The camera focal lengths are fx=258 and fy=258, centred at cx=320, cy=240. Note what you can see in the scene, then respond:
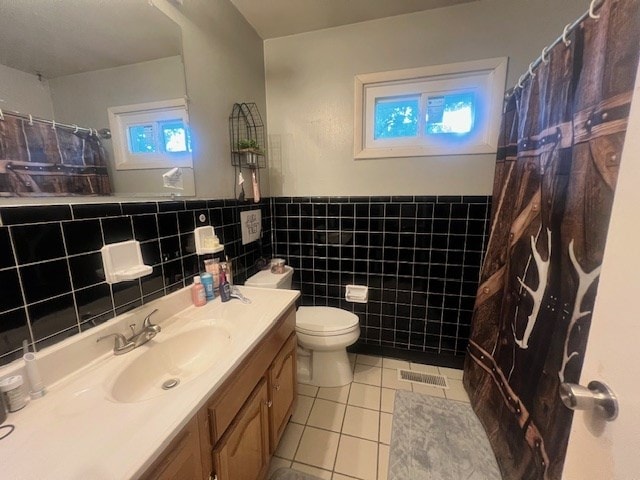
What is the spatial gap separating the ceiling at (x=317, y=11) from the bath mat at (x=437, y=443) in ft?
8.21

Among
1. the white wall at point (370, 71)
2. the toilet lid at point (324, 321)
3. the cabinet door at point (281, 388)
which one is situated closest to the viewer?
the cabinet door at point (281, 388)

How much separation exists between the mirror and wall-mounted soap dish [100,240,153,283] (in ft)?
0.73

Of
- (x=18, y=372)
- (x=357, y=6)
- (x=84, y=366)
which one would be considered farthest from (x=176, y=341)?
(x=357, y=6)

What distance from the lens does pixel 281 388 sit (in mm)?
1258

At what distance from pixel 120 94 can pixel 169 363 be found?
1.05m

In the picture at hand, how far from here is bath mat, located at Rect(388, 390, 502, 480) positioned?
124cm

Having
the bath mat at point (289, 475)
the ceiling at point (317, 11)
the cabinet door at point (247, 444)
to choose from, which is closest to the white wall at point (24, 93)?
the cabinet door at point (247, 444)

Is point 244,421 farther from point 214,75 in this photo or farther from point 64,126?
point 214,75

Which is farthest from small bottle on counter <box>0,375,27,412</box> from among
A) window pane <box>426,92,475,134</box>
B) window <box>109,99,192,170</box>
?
window pane <box>426,92,475,134</box>

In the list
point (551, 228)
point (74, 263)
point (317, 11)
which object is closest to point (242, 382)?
point (74, 263)

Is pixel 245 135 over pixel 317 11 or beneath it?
beneath

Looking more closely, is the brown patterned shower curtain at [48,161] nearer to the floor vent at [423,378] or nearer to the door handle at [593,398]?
the door handle at [593,398]

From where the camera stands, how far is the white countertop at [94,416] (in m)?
0.51

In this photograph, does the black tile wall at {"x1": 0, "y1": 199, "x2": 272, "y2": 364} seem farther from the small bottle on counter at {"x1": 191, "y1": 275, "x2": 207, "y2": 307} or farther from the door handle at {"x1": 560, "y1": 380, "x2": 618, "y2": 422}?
the door handle at {"x1": 560, "y1": 380, "x2": 618, "y2": 422}
